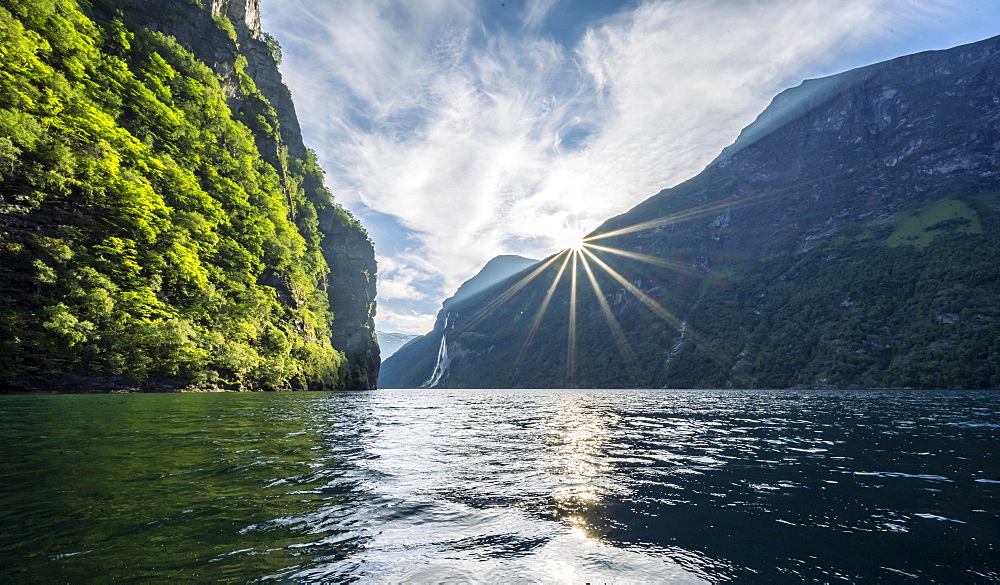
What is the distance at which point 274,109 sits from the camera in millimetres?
97750

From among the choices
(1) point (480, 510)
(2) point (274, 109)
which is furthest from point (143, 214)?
(2) point (274, 109)

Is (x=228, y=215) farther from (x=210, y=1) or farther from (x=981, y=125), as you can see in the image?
(x=981, y=125)

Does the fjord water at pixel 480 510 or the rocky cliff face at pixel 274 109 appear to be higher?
the rocky cliff face at pixel 274 109

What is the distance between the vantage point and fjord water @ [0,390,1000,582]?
5199 millimetres

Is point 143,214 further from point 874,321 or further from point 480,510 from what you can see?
point 874,321

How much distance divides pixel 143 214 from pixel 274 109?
70.5m

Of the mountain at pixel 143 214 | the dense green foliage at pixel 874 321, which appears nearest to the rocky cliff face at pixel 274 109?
the mountain at pixel 143 214

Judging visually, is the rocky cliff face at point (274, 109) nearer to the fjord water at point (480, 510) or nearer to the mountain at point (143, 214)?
the mountain at point (143, 214)

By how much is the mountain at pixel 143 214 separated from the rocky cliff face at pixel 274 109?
49cm

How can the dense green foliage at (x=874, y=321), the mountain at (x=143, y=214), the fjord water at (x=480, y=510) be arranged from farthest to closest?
the dense green foliage at (x=874, y=321) → the mountain at (x=143, y=214) → the fjord water at (x=480, y=510)

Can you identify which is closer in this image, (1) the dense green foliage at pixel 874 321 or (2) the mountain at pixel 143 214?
(2) the mountain at pixel 143 214

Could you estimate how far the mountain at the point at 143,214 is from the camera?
31.0 meters

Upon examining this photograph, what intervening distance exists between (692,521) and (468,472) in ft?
19.0

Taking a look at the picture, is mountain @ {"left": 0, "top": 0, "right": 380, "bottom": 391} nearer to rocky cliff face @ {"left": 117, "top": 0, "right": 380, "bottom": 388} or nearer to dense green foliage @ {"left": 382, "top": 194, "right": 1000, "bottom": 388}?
rocky cliff face @ {"left": 117, "top": 0, "right": 380, "bottom": 388}
